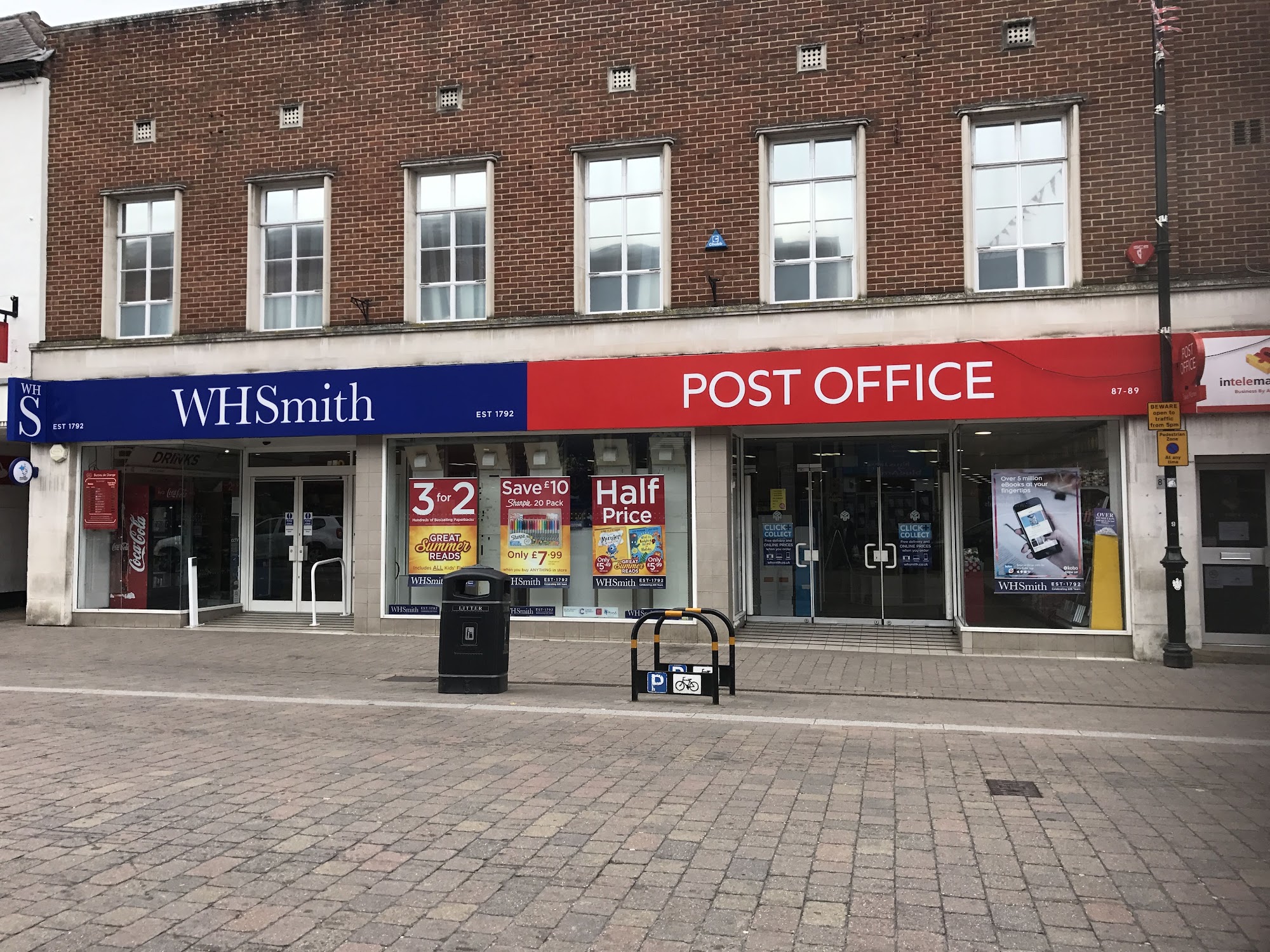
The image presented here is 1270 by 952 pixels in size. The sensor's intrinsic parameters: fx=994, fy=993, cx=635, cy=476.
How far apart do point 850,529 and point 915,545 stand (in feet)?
3.17

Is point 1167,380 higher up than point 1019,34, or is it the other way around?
point 1019,34

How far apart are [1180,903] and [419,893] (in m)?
3.38

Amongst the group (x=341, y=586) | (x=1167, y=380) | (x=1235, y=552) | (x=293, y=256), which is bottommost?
(x=341, y=586)

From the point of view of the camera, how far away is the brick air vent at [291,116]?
14.8m

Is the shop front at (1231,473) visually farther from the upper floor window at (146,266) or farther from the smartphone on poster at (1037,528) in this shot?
the upper floor window at (146,266)

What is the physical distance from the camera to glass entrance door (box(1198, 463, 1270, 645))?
11.6 m

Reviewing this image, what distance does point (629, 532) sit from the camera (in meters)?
13.6

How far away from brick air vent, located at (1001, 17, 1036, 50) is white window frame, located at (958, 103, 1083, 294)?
2.47 feet

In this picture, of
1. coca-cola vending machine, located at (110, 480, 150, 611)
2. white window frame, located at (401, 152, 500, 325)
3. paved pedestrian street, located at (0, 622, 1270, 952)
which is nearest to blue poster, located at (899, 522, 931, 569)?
paved pedestrian street, located at (0, 622, 1270, 952)

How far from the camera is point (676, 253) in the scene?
13367 millimetres

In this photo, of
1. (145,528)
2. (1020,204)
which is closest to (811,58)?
(1020,204)

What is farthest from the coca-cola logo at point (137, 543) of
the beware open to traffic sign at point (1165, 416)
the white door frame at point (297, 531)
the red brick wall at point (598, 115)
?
the beware open to traffic sign at point (1165, 416)

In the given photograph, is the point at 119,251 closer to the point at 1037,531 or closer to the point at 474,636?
the point at 474,636

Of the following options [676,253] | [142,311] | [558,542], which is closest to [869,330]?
[676,253]
